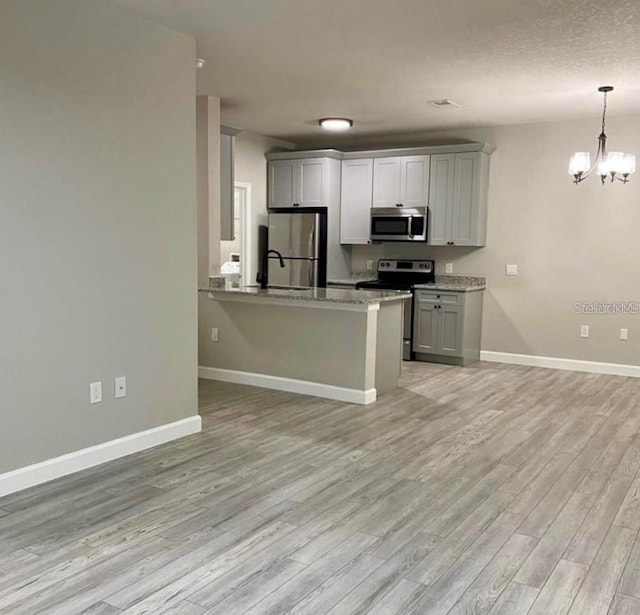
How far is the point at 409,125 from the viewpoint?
21.7 ft

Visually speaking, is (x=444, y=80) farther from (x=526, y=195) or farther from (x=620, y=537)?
(x=620, y=537)

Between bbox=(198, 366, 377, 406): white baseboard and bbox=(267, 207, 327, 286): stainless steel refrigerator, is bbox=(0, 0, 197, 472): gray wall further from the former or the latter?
bbox=(267, 207, 327, 286): stainless steel refrigerator

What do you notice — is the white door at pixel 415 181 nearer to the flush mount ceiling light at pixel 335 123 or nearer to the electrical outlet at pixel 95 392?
the flush mount ceiling light at pixel 335 123

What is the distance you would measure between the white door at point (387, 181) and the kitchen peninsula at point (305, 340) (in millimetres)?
2080

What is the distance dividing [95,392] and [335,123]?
4074 millimetres

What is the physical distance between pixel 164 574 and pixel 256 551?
38cm

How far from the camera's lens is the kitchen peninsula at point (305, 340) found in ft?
16.1

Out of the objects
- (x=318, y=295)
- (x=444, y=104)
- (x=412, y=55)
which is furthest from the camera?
(x=444, y=104)

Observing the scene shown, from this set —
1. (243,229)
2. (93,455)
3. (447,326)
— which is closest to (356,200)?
(243,229)

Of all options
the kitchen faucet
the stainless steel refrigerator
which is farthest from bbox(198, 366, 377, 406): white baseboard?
the stainless steel refrigerator

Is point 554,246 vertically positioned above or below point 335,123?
below

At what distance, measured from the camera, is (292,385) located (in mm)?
5254

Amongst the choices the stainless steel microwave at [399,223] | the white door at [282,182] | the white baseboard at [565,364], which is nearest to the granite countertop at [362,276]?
the stainless steel microwave at [399,223]

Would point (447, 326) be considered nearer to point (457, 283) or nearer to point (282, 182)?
point (457, 283)
